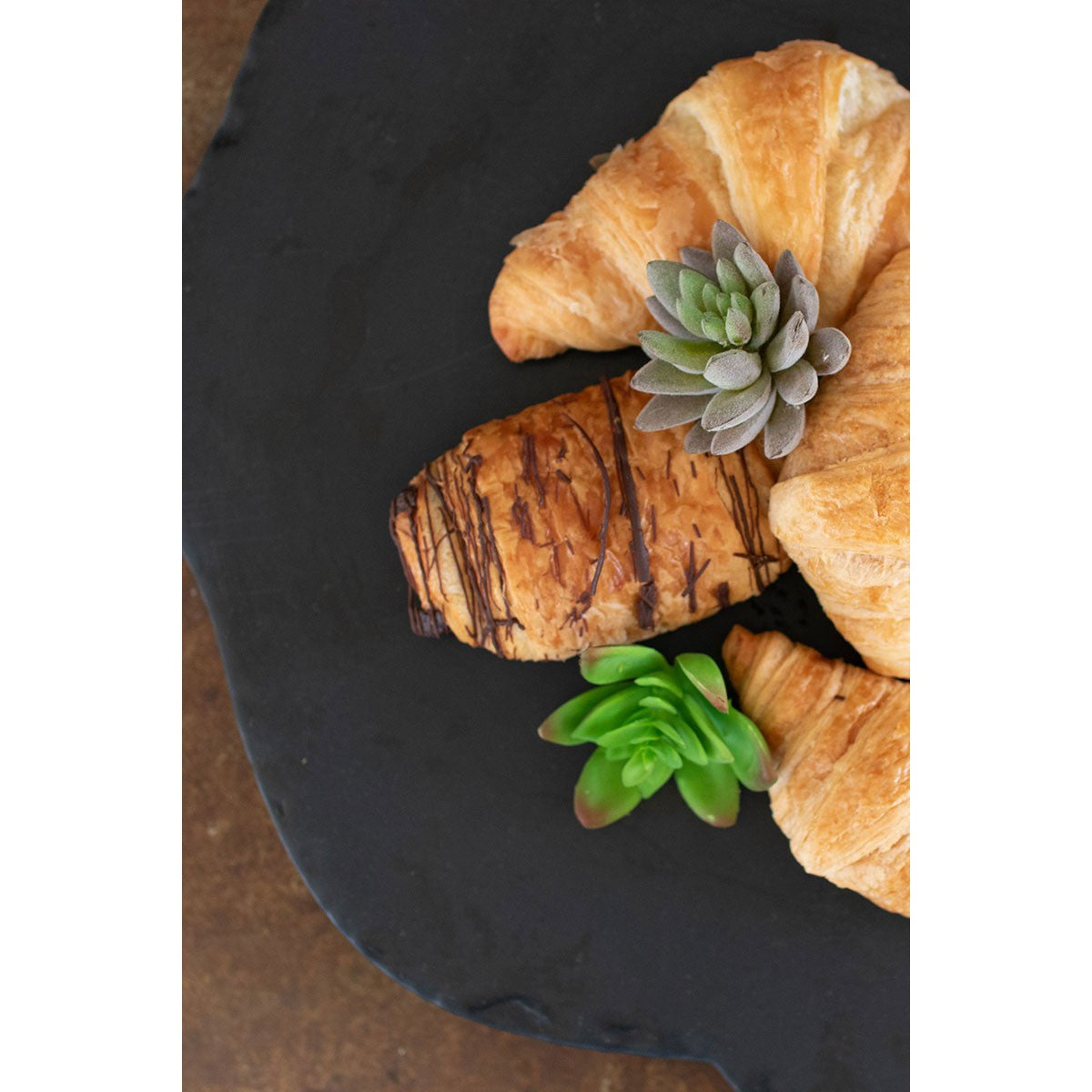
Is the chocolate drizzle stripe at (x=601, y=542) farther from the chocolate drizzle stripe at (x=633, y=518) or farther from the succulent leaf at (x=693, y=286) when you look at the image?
the succulent leaf at (x=693, y=286)

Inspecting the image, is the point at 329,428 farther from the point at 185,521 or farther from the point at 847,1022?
the point at 847,1022

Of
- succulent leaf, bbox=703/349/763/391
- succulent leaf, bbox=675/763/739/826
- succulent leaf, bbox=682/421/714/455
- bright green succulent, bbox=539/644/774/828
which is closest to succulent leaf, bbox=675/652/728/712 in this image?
bright green succulent, bbox=539/644/774/828

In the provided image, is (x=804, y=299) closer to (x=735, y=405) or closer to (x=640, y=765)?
(x=735, y=405)

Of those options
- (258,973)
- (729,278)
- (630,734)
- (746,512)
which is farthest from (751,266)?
(258,973)

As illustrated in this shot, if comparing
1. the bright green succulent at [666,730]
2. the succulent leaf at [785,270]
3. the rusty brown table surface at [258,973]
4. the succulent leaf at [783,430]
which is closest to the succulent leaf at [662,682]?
the bright green succulent at [666,730]
